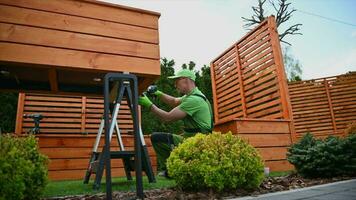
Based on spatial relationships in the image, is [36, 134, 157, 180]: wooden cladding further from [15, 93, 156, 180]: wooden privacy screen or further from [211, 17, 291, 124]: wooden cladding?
[211, 17, 291, 124]: wooden cladding

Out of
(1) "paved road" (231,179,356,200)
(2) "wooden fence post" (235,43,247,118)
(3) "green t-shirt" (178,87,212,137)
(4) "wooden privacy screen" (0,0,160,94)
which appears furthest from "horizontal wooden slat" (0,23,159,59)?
(2) "wooden fence post" (235,43,247,118)

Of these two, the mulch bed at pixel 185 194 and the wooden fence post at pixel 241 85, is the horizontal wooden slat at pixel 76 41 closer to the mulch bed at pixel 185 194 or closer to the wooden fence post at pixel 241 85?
the mulch bed at pixel 185 194

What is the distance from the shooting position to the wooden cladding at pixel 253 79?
5621 mm

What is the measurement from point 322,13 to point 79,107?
9424mm

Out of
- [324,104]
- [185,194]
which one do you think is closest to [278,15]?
[324,104]

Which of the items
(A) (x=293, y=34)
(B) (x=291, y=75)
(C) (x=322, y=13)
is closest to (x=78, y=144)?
(C) (x=322, y=13)

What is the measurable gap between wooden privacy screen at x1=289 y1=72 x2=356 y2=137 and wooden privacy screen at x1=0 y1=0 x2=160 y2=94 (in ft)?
32.2

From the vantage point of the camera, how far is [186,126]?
4285 millimetres

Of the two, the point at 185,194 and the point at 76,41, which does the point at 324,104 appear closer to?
the point at 185,194

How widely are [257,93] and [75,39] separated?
14.6 feet

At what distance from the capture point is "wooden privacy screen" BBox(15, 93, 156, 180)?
518cm

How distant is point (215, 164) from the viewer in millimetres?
2705

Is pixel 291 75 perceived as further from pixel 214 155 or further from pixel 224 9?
pixel 214 155

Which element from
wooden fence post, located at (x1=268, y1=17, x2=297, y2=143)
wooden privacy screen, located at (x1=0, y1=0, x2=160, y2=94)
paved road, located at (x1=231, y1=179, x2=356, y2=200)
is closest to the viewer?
paved road, located at (x1=231, y1=179, x2=356, y2=200)
